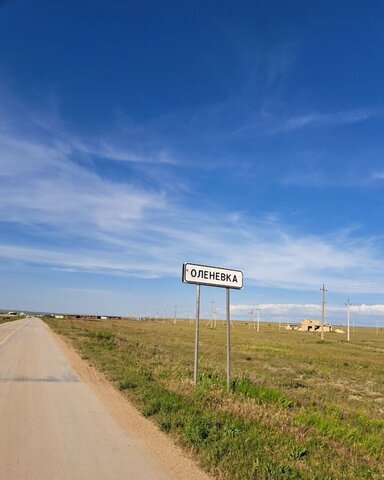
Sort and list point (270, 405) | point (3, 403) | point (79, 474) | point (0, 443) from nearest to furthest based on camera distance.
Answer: point (79, 474)
point (0, 443)
point (3, 403)
point (270, 405)

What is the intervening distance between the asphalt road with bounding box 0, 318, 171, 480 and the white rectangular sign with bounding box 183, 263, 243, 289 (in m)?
3.85

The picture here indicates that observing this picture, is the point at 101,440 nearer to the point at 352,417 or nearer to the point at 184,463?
the point at 184,463

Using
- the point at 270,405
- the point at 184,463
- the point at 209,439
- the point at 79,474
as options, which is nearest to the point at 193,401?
the point at 270,405

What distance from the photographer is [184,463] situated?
21.2 ft

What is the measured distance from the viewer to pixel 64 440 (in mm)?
7355

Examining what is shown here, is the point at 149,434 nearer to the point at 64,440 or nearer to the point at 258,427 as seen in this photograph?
the point at 64,440

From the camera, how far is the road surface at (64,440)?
19.4 feet

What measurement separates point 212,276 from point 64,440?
6323 mm

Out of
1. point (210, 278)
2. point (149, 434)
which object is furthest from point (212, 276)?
point (149, 434)

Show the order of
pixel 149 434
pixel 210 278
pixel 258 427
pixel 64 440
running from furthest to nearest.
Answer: pixel 210 278, pixel 258 427, pixel 149 434, pixel 64 440

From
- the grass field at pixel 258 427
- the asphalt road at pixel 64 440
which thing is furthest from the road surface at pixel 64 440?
the grass field at pixel 258 427

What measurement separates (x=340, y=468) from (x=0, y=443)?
4.91 metres

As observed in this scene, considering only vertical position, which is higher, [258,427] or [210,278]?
[210,278]

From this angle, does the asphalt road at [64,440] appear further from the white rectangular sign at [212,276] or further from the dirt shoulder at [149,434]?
the white rectangular sign at [212,276]
